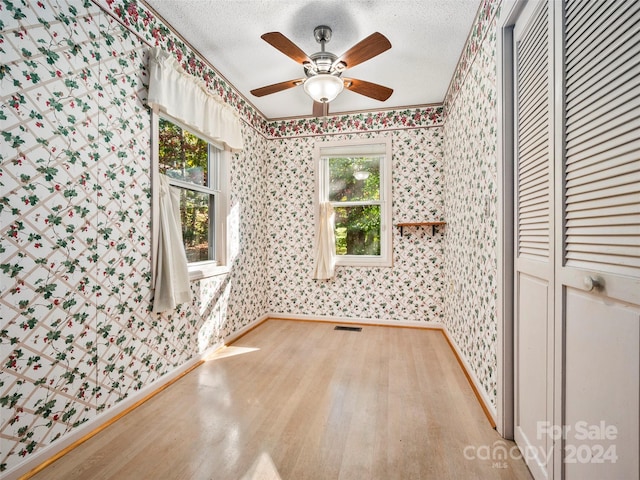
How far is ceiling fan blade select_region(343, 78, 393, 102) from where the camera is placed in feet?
7.55

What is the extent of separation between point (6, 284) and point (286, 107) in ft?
10.2

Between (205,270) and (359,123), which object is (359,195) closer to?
(359,123)

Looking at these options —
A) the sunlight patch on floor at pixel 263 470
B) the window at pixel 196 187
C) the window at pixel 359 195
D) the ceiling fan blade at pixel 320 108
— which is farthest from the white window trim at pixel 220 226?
the sunlight patch on floor at pixel 263 470

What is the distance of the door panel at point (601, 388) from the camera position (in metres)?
0.78

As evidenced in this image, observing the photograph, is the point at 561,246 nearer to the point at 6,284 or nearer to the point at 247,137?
the point at 6,284

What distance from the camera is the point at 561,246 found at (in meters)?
1.07

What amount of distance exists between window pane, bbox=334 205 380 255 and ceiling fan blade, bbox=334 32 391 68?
6.55ft

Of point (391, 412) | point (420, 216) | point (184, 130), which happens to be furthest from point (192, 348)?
point (420, 216)

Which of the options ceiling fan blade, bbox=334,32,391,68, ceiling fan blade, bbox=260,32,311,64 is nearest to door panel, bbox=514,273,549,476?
ceiling fan blade, bbox=334,32,391,68

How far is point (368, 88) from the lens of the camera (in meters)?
2.37

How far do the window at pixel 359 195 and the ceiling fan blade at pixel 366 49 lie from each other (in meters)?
1.74

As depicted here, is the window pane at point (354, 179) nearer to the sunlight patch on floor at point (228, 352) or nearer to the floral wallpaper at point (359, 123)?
the floral wallpaper at point (359, 123)

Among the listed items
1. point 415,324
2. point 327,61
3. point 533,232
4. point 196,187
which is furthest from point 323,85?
point 415,324

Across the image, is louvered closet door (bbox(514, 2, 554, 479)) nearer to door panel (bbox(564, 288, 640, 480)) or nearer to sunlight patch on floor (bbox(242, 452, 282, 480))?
door panel (bbox(564, 288, 640, 480))
